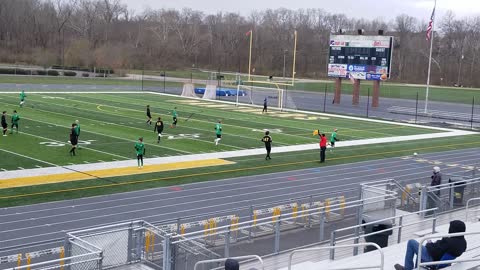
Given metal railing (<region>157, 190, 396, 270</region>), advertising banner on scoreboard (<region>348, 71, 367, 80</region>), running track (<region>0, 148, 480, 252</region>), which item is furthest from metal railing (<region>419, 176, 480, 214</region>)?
advertising banner on scoreboard (<region>348, 71, 367, 80</region>)

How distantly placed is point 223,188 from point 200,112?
25.0m

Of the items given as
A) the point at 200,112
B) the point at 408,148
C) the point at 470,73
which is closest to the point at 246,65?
the point at 470,73

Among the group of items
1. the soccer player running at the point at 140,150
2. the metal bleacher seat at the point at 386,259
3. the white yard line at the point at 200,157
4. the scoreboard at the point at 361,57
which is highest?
the scoreboard at the point at 361,57

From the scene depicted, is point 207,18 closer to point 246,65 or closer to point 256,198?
point 246,65

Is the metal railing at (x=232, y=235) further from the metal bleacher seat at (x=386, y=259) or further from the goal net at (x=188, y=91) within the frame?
the goal net at (x=188, y=91)

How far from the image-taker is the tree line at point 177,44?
105625 mm

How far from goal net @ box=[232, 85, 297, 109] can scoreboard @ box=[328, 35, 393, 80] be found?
531 centimetres

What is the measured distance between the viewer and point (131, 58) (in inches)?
4225

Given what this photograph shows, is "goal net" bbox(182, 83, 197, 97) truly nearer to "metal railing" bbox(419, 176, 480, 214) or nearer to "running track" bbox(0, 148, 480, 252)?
"running track" bbox(0, 148, 480, 252)

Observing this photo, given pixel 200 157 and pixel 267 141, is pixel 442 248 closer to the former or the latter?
pixel 267 141

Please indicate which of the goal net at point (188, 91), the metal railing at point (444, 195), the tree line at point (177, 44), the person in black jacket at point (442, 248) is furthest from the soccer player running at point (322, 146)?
the tree line at point (177, 44)

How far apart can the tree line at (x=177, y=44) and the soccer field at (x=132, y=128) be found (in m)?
51.3

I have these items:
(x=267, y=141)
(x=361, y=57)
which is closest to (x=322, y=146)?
(x=267, y=141)

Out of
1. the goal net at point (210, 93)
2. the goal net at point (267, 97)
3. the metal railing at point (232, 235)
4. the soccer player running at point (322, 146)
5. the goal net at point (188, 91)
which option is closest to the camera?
the metal railing at point (232, 235)
